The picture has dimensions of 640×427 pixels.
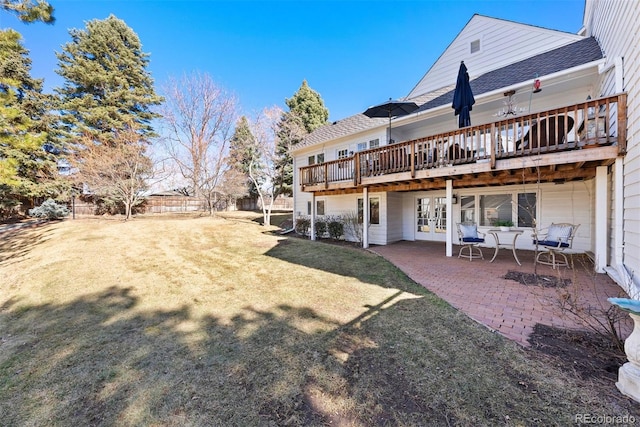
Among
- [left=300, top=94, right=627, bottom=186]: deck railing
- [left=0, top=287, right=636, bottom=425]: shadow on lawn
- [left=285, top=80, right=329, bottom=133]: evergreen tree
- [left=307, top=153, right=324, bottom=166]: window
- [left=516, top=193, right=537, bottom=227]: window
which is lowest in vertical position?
[left=0, top=287, right=636, bottom=425]: shadow on lawn

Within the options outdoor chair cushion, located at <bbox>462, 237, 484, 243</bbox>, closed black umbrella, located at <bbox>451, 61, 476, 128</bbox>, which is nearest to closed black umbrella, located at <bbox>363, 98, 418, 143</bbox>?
closed black umbrella, located at <bbox>451, 61, 476, 128</bbox>

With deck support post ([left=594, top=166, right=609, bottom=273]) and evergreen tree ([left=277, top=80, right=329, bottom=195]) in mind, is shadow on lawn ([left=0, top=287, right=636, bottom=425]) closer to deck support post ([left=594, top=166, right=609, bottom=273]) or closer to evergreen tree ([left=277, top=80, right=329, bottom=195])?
deck support post ([left=594, top=166, right=609, bottom=273])

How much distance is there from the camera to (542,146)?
5.55m

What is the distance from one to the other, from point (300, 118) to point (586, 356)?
895 inches

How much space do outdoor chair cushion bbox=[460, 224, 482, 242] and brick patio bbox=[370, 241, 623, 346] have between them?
0.64m

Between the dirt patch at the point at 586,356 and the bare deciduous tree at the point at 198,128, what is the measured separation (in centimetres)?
1682

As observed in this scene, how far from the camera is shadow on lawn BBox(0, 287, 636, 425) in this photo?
2.01m

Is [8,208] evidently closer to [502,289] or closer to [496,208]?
[502,289]

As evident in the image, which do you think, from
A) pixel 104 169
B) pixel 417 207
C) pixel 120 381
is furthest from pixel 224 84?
pixel 120 381

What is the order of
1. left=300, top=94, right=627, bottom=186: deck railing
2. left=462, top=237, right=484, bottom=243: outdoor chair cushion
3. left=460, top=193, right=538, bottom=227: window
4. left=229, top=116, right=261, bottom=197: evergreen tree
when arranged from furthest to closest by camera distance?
left=229, top=116, right=261, bottom=197: evergreen tree
left=460, top=193, right=538, bottom=227: window
left=462, top=237, right=484, bottom=243: outdoor chair cushion
left=300, top=94, right=627, bottom=186: deck railing

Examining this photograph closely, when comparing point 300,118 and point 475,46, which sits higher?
point 300,118

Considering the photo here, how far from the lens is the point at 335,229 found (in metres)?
11.4

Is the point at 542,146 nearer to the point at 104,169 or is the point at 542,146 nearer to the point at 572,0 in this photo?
the point at 572,0

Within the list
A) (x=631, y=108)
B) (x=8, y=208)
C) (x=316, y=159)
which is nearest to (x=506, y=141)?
(x=631, y=108)
